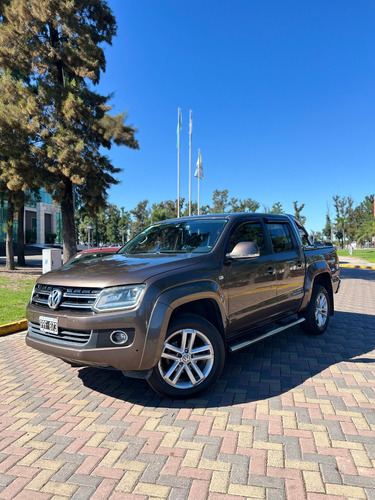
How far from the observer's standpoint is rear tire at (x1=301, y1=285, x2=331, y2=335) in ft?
17.5

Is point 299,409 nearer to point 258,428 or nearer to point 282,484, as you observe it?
point 258,428

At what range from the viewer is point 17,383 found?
3906mm

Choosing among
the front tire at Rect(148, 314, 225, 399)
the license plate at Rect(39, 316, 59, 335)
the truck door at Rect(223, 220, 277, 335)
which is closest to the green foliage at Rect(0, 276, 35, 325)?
the license plate at Rect(39, 316, 59, 335)

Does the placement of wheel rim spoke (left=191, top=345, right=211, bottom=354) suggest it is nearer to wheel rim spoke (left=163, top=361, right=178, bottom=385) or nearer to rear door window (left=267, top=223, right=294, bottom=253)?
wheel rim spoke (left=163, top=361, right=178, bottom=385)

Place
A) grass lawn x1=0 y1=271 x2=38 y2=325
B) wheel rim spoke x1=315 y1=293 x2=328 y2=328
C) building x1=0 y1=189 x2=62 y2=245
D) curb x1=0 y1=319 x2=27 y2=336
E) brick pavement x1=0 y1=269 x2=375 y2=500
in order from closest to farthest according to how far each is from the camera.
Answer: brick pavement x1=0 y1=269 x2=375 y2=500 → wheel rim spoke x1=315 y1=293 x2=328 y2=328 → curb x1=0 y1=319 x2=27 y2=336 → grass lawn x1=0 y1=271 x2=38 y2=325 → building x1=0 y1=189 x2=62 y2=245

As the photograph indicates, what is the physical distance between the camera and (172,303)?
3.07 metres

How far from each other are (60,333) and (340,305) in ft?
23.8

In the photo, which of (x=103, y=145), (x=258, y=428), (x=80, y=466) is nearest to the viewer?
(x=80, y=466)

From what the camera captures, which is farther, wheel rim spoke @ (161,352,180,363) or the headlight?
wheel rim spoke @ (161,352,180,363)

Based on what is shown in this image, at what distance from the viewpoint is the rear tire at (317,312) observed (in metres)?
5.34

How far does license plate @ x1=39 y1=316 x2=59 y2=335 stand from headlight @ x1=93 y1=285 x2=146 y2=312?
524mm

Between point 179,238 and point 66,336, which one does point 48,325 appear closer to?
point 66,336

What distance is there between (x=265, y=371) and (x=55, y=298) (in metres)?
2.46

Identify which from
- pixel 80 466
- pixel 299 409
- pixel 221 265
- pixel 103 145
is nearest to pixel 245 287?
pixel 221 265
